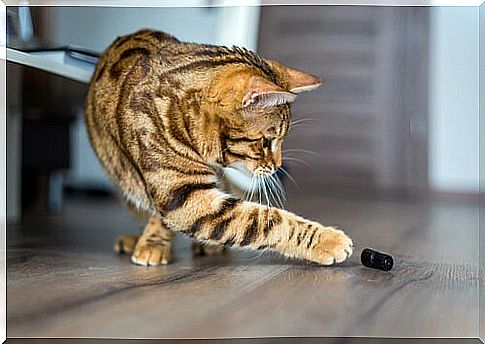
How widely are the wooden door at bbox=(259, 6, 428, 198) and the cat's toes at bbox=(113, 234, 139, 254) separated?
34cm

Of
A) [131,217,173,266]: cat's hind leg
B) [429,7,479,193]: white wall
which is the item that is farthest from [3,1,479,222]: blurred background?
[131,217,173,266]: cat's hind leg

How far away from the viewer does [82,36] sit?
4.84 ft

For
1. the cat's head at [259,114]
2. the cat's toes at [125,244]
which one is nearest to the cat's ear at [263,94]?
the cat's head at [259,114]

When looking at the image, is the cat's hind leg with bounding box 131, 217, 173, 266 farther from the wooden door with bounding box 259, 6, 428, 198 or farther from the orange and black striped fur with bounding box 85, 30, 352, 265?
the wooden door with bounding box 259, 6, 428, 198

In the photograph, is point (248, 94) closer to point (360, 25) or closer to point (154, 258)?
point (154, 258)

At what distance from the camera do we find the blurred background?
1203 mm

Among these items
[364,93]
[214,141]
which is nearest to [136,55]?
[214,141]

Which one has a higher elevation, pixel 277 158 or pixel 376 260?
pixel 277 158

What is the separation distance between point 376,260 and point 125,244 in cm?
49

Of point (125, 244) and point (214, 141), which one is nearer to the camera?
point (214, 141)

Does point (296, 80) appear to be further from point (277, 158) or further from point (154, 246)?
point (154, 246)

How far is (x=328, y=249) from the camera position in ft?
3.76

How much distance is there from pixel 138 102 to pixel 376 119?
0.80 metres

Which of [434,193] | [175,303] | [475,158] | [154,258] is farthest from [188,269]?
[434,193]
